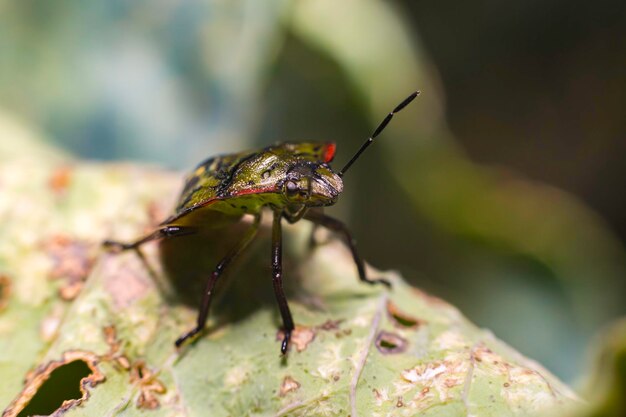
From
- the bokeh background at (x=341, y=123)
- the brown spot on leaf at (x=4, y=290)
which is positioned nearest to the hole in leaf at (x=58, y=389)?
the brown spot on leaf at (x=4, y=290)

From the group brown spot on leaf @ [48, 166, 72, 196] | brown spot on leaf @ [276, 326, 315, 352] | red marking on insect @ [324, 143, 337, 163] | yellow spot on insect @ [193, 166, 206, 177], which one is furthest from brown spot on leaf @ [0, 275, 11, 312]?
red marking on insect @ [324, 143, 337, 163]

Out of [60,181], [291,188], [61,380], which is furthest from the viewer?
[60,181]

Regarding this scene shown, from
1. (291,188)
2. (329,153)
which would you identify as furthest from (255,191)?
(329,153)

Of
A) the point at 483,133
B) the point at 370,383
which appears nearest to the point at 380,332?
the point at 370,383

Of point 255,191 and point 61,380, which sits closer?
point 61,380

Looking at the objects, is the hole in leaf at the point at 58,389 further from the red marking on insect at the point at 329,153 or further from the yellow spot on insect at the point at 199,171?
the red marking on insect at the point at 329,153

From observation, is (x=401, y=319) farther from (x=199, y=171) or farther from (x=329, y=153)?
(x=199, y=171)
